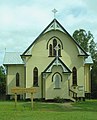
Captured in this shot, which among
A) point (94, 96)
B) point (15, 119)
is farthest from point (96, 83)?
point (15, 119)

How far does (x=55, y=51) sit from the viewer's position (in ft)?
175

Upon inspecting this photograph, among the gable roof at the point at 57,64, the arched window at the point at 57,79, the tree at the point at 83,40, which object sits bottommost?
the arched window at the point at 57,79

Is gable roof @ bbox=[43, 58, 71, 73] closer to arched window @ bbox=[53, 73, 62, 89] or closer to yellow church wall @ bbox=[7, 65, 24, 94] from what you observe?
arched window @ bbox=[53, 73, 62, 89]

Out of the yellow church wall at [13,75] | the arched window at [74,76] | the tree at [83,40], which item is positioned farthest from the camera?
the tree at [83,40]

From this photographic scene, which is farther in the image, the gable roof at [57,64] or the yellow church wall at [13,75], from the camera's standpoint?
the yellow church wall at [13,75]

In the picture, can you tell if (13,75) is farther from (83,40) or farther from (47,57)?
(83,40)

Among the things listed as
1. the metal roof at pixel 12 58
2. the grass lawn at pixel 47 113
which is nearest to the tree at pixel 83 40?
the metal roof at pixel 12 58

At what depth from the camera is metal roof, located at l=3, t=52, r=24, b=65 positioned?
56759 millimetres

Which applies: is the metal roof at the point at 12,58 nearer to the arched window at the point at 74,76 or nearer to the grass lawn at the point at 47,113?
the arched window at the point at 74,76

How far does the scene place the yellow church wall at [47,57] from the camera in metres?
52.9

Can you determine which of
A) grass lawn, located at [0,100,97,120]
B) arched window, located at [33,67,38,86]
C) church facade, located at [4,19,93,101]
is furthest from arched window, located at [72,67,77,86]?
grass lawn, located at [0,100,97,120]

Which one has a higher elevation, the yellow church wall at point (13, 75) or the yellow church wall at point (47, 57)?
the yellow church wall at point (47, 57)

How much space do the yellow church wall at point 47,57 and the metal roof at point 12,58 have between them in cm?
384

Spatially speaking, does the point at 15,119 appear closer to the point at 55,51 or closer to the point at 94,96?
the point at 55,51
